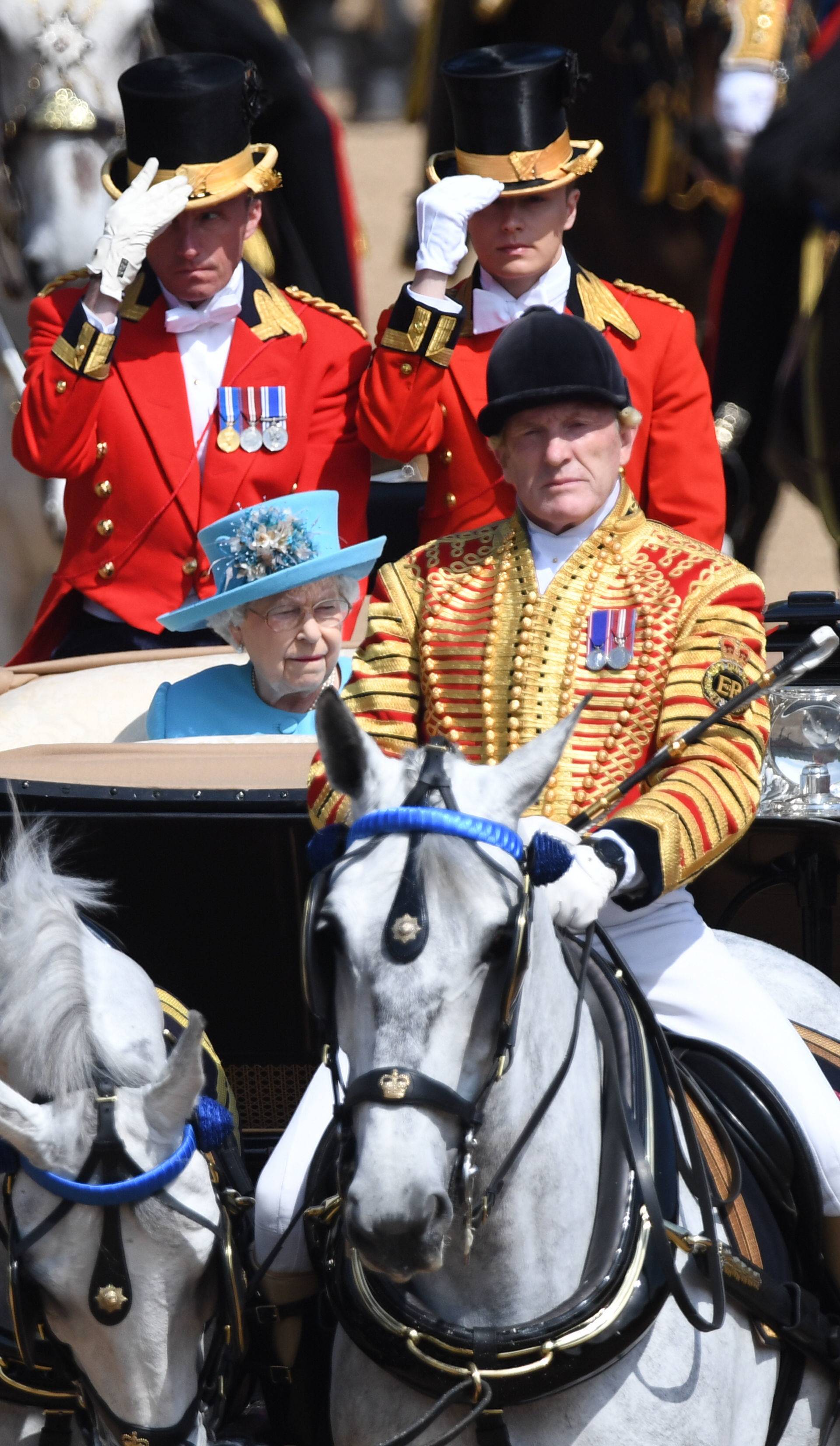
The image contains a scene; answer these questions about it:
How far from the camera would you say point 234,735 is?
4008 mm

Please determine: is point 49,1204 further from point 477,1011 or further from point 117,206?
point 117,206

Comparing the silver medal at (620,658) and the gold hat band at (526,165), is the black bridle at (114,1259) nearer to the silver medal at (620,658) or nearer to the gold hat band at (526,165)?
the silver medal at (620,658)

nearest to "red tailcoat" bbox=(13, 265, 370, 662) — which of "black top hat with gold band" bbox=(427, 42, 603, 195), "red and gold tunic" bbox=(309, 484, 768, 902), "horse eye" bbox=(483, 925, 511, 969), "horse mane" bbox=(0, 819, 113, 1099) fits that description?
"black top hat with gold band" bbox=(427, 42, 603, 195)

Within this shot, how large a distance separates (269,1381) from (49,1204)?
1.81 feet

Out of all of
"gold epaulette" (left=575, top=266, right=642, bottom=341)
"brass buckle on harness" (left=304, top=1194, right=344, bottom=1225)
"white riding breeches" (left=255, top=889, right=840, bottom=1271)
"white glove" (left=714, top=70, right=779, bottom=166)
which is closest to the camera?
"brass buckle on harness" (left=304, top=1194, right=344, bottom=1225)

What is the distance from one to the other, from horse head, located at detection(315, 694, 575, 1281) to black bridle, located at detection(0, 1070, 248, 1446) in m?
0.39

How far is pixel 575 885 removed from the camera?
227 centimetres

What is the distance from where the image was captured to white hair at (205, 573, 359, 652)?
392 cm

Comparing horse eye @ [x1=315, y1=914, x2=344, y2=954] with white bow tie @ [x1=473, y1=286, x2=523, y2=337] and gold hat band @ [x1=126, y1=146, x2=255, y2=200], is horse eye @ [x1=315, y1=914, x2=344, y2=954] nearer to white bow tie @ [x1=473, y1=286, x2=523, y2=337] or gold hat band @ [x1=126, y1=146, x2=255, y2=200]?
white bow tie @ [x1=473, y1=286, x2=523, y2=337]

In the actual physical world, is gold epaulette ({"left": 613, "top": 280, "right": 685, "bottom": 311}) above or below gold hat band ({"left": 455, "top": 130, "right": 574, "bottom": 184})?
below

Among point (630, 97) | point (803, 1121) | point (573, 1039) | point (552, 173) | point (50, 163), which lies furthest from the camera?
point (630, 97)

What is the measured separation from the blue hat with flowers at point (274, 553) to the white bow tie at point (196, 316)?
2.53 feet

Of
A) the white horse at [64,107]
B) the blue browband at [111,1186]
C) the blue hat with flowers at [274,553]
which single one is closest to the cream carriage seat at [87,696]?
the blue hat with flowers at [274,553]

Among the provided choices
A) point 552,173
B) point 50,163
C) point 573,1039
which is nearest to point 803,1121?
point 573,1039
